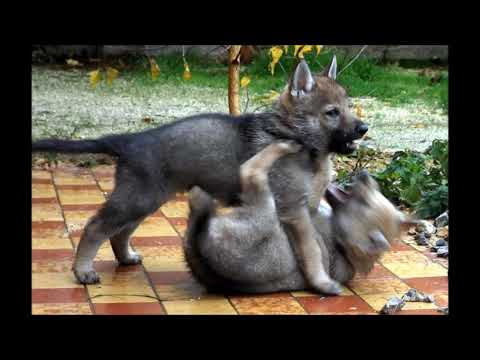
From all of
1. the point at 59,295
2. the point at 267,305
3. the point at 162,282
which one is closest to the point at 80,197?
the point at 162,282

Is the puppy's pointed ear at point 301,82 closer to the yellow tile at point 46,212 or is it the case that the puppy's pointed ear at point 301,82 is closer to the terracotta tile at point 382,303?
the terracotta tile at point 382,303

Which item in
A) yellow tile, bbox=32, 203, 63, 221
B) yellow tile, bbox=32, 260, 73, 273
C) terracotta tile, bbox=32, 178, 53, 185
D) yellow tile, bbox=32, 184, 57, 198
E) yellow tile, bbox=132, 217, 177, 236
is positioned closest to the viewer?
yellow tile, bbox=32, 260, 73, 273

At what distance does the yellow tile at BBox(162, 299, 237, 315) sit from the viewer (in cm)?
438

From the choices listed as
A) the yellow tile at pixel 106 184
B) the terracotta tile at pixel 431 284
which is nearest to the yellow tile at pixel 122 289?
the terracotta tile at pixel 431 284

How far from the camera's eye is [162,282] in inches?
190

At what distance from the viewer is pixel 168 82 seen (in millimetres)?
9844

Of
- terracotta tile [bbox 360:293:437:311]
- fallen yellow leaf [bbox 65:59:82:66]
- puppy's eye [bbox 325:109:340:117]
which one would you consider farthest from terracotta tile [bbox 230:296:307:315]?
fallen yellow leaf [bbox 65:59:82:66]

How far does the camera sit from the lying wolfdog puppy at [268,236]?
4.50 meters

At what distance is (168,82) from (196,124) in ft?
16.6

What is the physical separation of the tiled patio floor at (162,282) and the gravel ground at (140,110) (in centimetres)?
222

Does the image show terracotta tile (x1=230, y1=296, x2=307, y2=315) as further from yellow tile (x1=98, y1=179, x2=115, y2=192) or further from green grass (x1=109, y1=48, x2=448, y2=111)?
green grass (x1=109, y1=48, x2=448, y2=111)

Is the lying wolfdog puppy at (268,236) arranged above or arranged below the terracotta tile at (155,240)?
above
